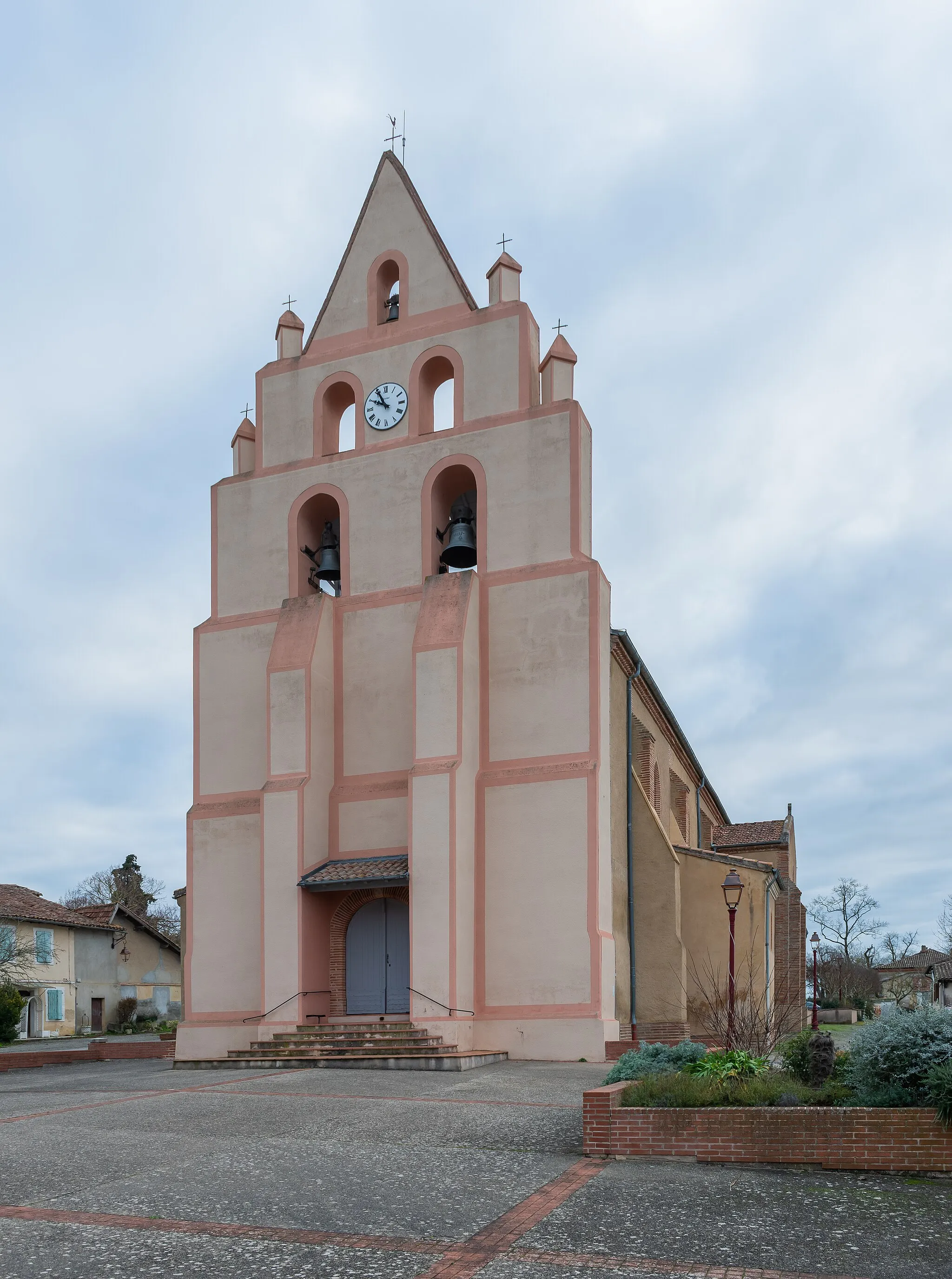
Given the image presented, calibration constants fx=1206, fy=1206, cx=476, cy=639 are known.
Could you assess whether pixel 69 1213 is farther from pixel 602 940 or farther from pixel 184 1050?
pixel 184 1050

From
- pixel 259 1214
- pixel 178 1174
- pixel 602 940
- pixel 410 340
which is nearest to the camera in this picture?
pixel 259 1214

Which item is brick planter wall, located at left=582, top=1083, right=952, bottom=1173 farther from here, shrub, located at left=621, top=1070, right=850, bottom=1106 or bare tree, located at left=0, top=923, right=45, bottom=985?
bare tree, located at left=0, top=923, right=45, bottom=985

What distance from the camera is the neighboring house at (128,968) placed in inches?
1692

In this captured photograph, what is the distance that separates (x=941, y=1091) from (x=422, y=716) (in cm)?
1349

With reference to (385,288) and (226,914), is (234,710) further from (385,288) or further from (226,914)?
(385,288)

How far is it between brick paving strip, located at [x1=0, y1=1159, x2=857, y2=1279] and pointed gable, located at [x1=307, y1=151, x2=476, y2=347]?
65.9ft

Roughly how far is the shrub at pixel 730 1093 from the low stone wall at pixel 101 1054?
16.6 meters

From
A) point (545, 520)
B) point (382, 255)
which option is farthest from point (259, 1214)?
point (382, 255)

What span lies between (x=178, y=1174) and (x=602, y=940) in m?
12.2

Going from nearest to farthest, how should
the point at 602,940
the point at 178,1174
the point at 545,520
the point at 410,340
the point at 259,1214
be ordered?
the point at 259,1214
the point at 178,1174
the point at 602,940
the point at 545,520
the point at 410,340

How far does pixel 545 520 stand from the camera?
2314cm

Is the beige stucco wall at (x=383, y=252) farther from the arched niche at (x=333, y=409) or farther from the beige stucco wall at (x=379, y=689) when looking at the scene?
the beige stucco wall at (x=379, y=689)

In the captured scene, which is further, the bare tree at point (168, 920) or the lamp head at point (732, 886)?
the bare tree at point (168, 920)

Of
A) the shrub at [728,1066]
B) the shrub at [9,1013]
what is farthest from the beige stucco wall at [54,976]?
the shrub at [728,1066]
